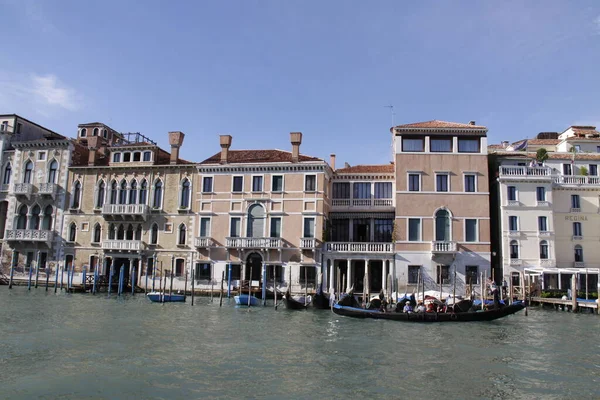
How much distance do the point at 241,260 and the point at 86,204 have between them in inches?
407

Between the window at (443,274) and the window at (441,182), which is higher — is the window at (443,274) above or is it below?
below

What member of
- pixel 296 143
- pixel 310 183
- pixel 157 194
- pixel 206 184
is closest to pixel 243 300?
pixel 310 183

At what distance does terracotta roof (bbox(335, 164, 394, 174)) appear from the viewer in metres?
29.0

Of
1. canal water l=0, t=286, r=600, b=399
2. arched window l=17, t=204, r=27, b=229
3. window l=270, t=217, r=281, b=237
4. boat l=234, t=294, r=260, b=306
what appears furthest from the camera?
arched window l=17, t=204, r=27, b=229

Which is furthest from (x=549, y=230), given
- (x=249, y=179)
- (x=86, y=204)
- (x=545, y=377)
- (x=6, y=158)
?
(x=6, y=158)

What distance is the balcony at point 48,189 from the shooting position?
3162 centimetres

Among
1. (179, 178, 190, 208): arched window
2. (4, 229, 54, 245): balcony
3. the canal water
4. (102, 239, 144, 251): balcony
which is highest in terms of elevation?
(179, 178, 190, 208): arched window

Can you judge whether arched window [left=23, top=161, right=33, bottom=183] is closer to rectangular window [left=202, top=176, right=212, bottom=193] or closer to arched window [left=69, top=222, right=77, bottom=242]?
arched window [left=69, top=222, right=77, bottom=242]

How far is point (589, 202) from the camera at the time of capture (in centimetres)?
2792

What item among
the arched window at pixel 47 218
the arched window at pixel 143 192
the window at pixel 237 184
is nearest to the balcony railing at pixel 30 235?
the arched window at pixel 47 218

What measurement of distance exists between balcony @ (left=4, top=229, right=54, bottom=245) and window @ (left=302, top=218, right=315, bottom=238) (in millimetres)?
15267

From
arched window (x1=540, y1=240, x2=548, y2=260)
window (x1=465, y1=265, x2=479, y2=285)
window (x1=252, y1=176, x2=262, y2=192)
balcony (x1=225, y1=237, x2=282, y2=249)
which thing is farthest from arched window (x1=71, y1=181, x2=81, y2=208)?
arched window (x1=540, y1=240, x2=548, y2=260)

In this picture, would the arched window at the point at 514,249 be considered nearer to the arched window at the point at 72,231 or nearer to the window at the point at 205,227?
the window at the point at 205,227

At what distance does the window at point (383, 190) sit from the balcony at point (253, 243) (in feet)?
19.3
